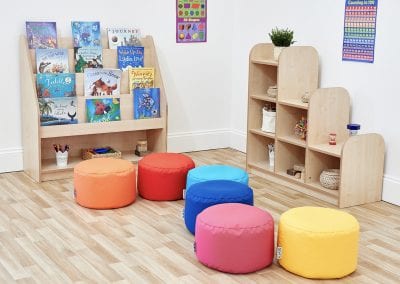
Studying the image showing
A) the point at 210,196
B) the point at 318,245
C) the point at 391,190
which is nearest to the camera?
the point at 318,245

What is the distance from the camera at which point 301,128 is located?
4793mm

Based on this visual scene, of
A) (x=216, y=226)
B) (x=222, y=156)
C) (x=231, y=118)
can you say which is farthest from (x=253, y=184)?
(x=216, y=226)

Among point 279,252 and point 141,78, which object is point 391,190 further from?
point 141,78

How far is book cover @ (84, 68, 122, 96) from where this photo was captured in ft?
16.8

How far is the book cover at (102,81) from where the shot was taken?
511cm

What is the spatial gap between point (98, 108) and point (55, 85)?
407 mm

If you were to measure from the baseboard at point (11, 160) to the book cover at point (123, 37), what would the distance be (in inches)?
48.8

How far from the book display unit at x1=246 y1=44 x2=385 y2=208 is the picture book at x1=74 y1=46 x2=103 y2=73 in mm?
1314

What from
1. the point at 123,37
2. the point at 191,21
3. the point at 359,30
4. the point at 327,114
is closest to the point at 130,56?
the point at 123,37

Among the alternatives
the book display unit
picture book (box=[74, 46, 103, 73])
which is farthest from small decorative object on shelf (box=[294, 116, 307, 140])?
picture book (box=[74, 46, 103, 73])

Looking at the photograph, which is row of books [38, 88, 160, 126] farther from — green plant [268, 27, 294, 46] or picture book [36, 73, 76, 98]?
green plant [268, 27, 294, 46]

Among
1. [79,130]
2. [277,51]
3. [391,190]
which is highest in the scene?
[277,51]

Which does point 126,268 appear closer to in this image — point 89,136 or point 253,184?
point 253,184

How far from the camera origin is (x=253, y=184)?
16.3 feet
